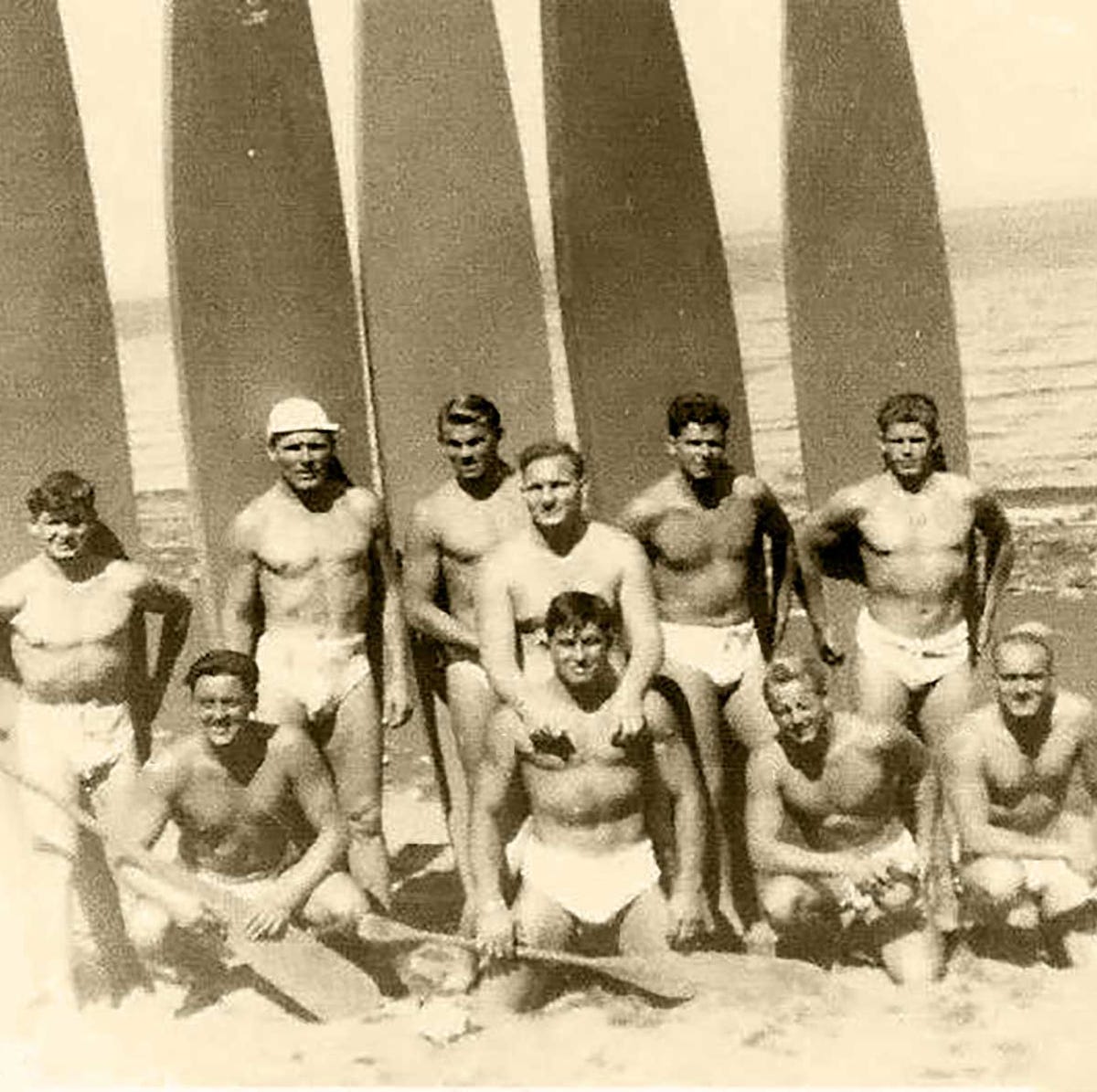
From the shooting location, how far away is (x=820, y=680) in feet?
15.6

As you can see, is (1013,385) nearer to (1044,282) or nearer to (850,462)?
(1044,282)

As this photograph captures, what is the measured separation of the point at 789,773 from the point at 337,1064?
4.92ft

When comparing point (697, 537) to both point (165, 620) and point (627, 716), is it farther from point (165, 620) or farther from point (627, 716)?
point (165, 620)

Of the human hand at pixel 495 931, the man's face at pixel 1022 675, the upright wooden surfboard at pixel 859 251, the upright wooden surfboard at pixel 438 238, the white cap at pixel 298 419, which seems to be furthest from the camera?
the upright wooden surfboard at pixel 859 251

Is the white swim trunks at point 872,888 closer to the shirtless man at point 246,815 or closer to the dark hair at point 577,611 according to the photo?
the dark hair at point 577,611

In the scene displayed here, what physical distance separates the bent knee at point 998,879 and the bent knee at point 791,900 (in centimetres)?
48

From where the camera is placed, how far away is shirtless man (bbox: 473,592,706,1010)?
4723 mm

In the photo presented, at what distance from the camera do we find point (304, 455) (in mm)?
5320

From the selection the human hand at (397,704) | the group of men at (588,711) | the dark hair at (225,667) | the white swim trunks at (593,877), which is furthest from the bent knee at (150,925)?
the white swim trunks at (593,877)

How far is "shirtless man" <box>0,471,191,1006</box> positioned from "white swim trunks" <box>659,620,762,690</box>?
165 cm

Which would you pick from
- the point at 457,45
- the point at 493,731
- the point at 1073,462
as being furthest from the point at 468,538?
the point at 1073,462

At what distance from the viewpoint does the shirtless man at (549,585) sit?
4.73m

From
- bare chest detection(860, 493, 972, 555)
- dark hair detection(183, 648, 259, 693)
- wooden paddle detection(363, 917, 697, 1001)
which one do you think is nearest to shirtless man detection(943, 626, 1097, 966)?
bare chest detection(860, 493, 972, 555)

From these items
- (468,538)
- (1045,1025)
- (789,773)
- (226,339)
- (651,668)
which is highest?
(226,339)
